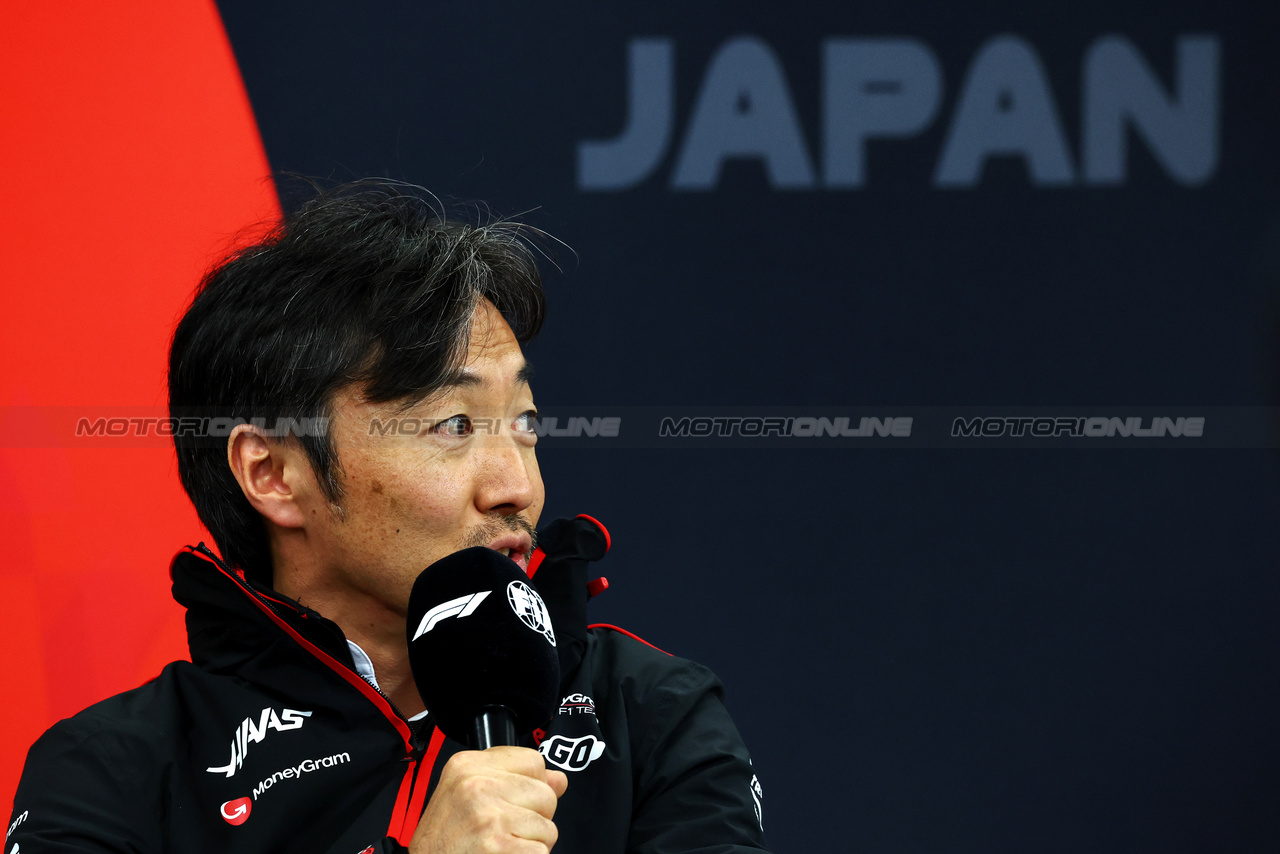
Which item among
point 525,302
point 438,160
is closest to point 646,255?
point 438,160

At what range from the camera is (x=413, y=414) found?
1.17m

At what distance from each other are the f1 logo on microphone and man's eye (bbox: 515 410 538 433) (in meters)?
0.33

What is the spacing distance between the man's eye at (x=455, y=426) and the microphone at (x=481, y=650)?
0.25m

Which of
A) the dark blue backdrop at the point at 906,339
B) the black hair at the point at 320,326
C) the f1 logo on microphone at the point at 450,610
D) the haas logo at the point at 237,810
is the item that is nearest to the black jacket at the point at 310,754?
the haas logo at the point at 237,810

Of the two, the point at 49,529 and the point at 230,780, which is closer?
the point at 230,780

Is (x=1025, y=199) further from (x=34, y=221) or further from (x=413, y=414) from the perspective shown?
(x=34, y=221)

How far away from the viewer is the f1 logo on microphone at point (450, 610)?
905 millimetres

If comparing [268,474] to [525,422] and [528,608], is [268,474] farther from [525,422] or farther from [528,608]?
[528,608]

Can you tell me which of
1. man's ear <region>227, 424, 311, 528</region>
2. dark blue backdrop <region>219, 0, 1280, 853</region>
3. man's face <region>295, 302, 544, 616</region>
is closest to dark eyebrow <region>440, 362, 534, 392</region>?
man's face <region>295, 302, 544, 616</region>

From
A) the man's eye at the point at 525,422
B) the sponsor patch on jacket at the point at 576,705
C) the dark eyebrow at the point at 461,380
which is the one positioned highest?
the dark eyebrow at the point at 461,380

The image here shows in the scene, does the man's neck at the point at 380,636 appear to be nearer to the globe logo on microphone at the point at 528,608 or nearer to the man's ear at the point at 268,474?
the man's ear at the point at 268,474

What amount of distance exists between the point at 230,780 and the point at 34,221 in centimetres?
109

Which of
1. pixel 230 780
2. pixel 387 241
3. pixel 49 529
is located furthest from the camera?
pixel 49 529

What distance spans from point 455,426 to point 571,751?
1.06 ft
